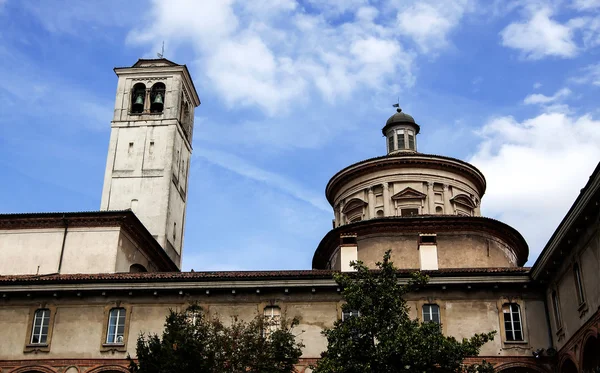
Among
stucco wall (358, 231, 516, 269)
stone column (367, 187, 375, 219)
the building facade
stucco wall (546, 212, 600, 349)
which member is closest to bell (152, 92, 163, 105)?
the building facade

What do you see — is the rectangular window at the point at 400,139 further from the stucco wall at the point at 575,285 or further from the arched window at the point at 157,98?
the arched window at the point at 157,98

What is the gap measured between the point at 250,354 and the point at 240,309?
20.8ft

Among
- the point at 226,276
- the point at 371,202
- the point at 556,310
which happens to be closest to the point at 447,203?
the point at 371,202

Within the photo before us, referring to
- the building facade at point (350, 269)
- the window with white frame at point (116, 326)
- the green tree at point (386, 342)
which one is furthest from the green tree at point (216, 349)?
the window with white frame at point (116, 326)

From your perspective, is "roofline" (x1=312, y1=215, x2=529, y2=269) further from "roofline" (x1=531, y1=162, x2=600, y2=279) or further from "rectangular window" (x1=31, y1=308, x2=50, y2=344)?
"rectangular window" (x1=31, y1=308, x2=50, y2=344)

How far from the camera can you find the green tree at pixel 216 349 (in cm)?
1973

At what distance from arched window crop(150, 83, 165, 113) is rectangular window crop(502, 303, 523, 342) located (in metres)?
31.9

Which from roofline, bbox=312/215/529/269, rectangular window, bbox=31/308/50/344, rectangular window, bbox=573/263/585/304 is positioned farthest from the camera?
roofline, bbox=312/215/529/269

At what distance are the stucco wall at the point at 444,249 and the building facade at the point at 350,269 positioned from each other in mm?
52

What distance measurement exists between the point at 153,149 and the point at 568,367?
1280 inches

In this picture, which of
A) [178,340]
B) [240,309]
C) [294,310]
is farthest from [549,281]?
[178,340]

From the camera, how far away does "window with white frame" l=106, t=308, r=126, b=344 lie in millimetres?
27062

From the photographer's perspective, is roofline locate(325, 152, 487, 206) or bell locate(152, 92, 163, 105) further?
bell locate(152, 92, 163, 105)

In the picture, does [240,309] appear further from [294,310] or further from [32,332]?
[32,332]
